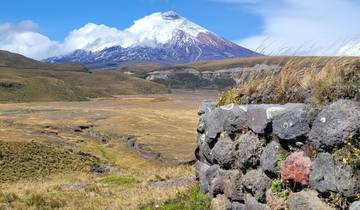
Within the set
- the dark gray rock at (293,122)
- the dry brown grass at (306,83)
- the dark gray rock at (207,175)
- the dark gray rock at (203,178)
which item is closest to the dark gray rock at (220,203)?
the dark gray rock at (207,175)

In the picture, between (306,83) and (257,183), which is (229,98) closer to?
(257,183)

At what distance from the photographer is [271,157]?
9.57 m

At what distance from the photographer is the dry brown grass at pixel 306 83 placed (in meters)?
8.55

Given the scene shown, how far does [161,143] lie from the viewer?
65.8 m

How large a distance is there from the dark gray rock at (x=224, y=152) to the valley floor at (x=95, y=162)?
291 centimetres

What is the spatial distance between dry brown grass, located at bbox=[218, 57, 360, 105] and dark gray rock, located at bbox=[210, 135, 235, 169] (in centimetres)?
98

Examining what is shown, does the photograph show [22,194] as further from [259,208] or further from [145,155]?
[145,155]

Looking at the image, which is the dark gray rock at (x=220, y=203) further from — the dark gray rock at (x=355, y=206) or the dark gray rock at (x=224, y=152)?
the dark gray rock at (x=355, y=206)

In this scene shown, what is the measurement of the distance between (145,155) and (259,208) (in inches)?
1947

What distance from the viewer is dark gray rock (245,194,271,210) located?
32.1 feet

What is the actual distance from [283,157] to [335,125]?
Answer: 5.49 feet

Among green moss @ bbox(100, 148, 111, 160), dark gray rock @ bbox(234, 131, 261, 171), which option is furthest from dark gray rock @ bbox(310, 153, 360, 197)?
green moss @ bbox(100, 148, 111, 160)

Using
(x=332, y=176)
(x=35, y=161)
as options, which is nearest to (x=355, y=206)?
(x=332, y=176)

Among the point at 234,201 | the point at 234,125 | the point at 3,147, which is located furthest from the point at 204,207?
the point at 3,147
